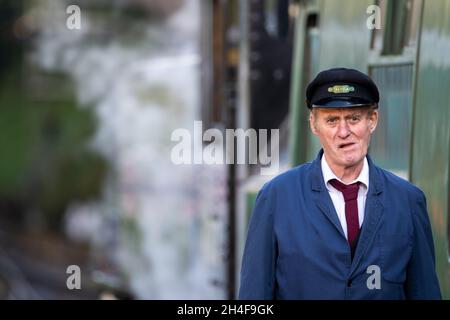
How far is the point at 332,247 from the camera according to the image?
294 centimetres

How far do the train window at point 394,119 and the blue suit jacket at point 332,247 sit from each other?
956 millimetres

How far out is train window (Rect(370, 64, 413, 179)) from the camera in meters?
3.96

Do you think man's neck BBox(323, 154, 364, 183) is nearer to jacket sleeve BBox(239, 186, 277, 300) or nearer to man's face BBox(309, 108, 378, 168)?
man's face BBox(309, 108, 378, 168)

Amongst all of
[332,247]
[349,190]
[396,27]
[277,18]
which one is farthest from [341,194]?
[277,18]

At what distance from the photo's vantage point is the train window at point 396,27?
3938mm

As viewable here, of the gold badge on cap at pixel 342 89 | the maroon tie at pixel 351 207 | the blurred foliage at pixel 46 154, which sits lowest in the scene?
the blurred foliage at pixel 46 154

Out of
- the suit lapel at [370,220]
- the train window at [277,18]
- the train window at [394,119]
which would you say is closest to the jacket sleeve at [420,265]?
the suit lapel at [370,220]

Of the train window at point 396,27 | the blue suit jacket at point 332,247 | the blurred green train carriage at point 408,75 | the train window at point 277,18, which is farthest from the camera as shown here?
the train window at point 277,18

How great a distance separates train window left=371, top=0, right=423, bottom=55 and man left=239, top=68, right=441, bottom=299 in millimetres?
943

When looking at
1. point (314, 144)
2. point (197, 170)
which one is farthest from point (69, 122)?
point (314, 144)

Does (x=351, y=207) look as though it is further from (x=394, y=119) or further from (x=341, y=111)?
(x=394, y=119)

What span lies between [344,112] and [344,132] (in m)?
0.06

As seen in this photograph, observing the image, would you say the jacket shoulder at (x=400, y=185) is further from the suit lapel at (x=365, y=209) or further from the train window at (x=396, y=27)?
the train window at (x=396, y=27)

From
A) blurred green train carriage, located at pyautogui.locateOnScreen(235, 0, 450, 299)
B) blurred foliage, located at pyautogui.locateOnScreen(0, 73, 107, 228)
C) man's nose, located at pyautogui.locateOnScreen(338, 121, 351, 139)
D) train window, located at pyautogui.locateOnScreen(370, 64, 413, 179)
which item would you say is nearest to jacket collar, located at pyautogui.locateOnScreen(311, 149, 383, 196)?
man's nose, located at pyautogui.locateOnScreen(338, 121, 351, 139)
